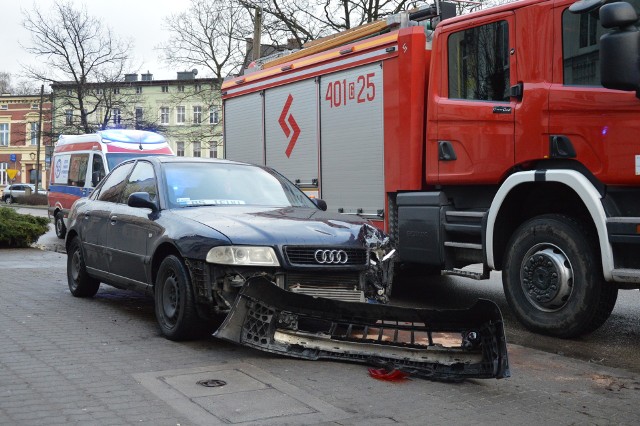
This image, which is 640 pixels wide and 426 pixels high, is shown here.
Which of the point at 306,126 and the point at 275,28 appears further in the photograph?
the point at 275,28

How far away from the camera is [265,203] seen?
7.16 metres

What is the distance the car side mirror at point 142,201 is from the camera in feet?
22.4

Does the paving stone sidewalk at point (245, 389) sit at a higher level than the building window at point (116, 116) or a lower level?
lower

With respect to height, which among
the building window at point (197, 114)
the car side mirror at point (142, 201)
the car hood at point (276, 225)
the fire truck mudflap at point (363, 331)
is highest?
the building window at point (197, 114)

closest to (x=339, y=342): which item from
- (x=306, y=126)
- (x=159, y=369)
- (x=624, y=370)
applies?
(x=159, y=369)

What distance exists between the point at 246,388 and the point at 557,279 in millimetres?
3093

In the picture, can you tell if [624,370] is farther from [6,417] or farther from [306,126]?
[306,126]

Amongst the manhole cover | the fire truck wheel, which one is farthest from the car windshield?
the manhole cover

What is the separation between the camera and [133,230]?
7.14 metres

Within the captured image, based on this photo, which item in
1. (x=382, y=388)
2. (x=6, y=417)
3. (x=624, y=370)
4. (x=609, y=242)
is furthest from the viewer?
(x=609, y=242)

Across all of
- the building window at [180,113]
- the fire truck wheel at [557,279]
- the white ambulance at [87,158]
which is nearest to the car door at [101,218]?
the fire truck wheel at [557,279]

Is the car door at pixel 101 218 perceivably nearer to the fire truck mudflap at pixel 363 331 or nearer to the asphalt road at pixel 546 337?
the fire truck mudflap at pixel 363 331

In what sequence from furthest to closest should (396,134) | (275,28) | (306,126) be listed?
1. (275,28)
2. (306,126)
3. (396,134)

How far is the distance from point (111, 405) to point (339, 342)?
1.77 metres
